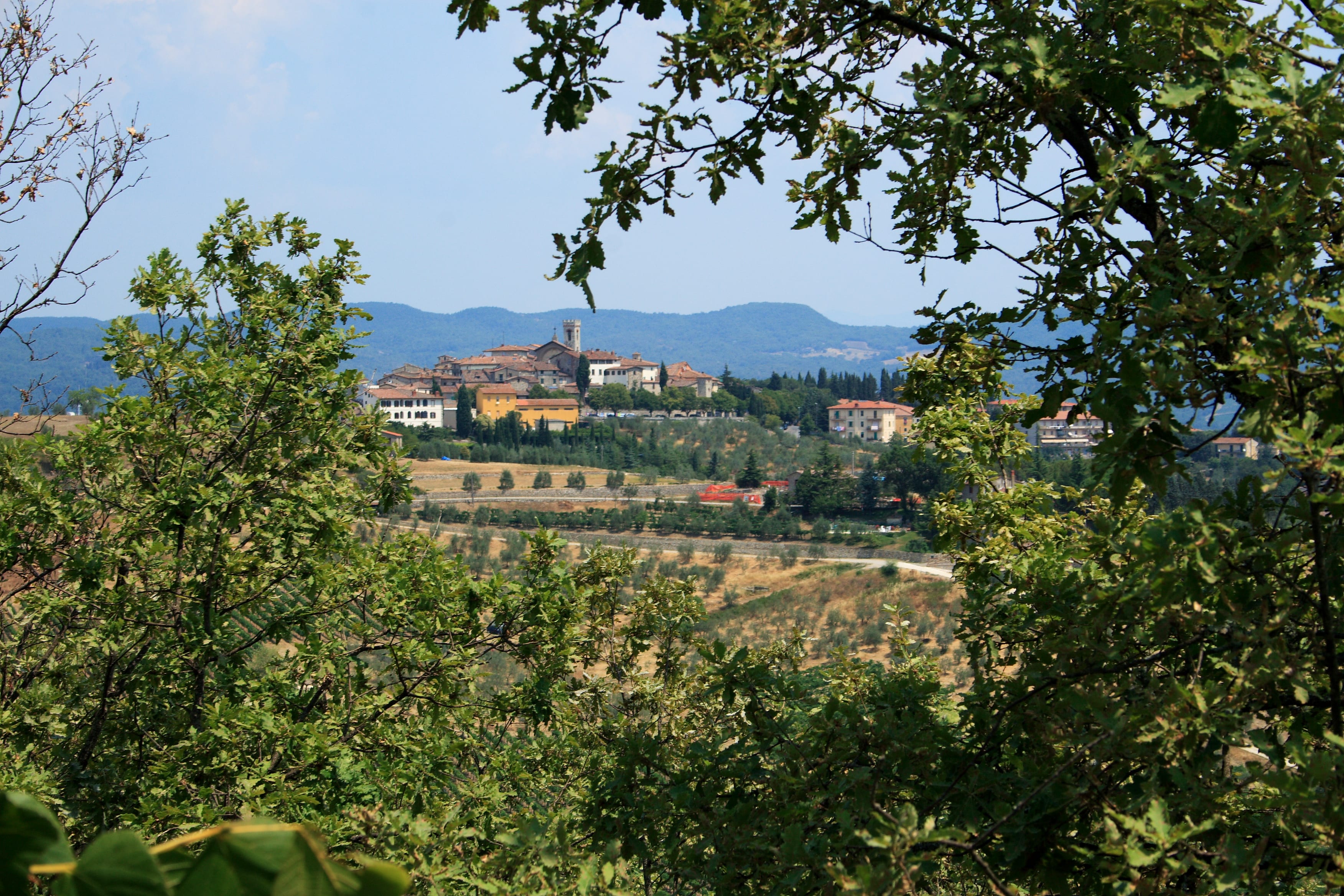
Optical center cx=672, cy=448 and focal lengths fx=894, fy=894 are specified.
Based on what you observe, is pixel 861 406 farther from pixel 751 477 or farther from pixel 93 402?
pixel 93 402

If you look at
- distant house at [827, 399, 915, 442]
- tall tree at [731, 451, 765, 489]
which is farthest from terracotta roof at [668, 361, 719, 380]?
tall tree at [731, 451, 765, 489]

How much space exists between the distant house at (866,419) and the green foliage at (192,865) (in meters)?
93.7

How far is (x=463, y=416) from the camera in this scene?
84.2 meters

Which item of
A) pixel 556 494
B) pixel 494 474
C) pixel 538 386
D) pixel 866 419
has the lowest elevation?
pixel 556 494

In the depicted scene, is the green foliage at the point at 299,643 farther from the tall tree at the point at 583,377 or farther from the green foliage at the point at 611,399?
the tall tree at the point at 583,377

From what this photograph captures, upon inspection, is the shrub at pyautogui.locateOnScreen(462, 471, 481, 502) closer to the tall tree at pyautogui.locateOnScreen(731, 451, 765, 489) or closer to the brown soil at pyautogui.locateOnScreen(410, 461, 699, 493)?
the brown soil at pyautogui.locateOnScreen(410, 461, 699, 493)

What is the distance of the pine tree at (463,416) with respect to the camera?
275 feet

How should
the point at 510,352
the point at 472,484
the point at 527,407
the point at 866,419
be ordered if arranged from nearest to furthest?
1. the point at 472,484
2. the point at 527,407
3. the point at 866,419
4. the point at 510,352

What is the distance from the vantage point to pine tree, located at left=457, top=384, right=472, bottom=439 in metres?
83.9

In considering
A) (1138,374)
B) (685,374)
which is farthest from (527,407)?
(1138,374)

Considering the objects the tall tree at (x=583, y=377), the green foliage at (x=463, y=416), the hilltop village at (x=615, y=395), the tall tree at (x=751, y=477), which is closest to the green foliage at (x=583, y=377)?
the tall tree at (x=583, y=377)

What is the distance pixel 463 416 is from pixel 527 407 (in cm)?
1052

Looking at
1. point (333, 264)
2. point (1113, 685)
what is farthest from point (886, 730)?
point (333, 264)

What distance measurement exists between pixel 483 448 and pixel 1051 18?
71.7 m
